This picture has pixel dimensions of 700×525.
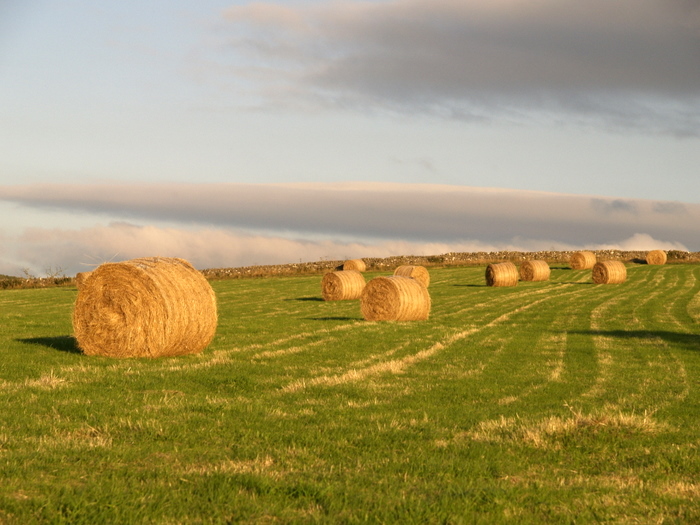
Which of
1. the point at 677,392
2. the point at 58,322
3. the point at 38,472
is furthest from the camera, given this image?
the point at 58,322

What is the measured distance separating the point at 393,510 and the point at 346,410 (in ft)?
14.6

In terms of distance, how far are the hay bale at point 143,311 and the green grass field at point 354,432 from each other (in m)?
0.54

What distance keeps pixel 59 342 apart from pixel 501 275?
33880 mm

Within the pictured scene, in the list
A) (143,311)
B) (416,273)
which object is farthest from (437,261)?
(143,311)

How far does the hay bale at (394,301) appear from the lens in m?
27.2

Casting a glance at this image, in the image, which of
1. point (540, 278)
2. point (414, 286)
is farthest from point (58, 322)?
point (540, 278)

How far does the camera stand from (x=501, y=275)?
4884 centimetres

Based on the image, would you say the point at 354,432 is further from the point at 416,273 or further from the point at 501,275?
the point at 501,275

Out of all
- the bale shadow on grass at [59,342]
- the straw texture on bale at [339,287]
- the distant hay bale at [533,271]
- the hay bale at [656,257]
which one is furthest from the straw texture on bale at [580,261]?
the bale shadow on grass at [59,342]

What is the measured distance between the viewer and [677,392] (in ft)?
44.4

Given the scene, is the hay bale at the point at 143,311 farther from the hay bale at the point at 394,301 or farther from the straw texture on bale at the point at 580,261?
the straw texture on bale at the point at 580,261

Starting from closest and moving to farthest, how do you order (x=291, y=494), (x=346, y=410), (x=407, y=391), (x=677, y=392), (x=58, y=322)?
(x=291, y=494) < (x=346, y=410) < (x=407, y=391) < (x=677, y=392) < (x=58, y=322)

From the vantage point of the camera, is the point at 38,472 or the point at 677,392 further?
Result: the point at 677,392

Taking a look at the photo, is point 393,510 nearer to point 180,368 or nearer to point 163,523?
point 163,523
